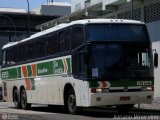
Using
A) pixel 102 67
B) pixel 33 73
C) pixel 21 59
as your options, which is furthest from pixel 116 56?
pixel 21 59

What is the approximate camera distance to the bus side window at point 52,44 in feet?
72.6

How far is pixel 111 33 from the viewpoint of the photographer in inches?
762

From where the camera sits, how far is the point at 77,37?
19797 millimetres

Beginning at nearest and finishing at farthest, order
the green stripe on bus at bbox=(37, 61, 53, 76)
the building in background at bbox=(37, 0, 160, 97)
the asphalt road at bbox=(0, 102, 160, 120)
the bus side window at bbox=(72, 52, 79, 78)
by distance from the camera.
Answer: the asphalt road at bbox=(0, 102, 160, 120) → the bus side window at bbox=(72, 52, 79, 78) → the green stripe on bus at bbox=(37, 61, 53, 76) → the building in background at bbox=(37, 0, 160, 97)

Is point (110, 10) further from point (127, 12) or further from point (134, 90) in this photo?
point (134, 90)

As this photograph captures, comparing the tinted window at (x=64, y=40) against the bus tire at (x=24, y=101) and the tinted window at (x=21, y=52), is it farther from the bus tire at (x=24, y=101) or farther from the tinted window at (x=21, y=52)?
the bus tire at (x=24, y=101)

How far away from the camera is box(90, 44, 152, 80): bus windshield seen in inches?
734

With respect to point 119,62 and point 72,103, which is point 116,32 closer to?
point 119,62

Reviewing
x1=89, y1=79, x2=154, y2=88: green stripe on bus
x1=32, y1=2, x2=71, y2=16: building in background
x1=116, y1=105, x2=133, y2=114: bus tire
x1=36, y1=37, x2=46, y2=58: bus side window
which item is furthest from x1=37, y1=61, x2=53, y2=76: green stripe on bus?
x1=32, y1=2, x2=71, y2=16: building in background

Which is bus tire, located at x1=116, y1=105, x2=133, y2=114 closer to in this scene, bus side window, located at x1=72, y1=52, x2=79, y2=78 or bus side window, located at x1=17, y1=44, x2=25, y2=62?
bus side window, located at x1=72, y1=52, x2=79, y2=78

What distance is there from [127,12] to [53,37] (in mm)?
11930

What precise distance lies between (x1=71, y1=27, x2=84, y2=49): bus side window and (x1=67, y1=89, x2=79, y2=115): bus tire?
194cm

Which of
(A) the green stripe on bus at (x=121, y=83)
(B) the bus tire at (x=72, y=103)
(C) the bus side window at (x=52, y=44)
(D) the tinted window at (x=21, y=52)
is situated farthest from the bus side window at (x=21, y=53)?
(A) the green stripe on bus at (x=121, y=83)

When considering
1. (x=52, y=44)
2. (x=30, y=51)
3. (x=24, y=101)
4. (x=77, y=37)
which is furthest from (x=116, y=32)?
(x=24, y=101)
